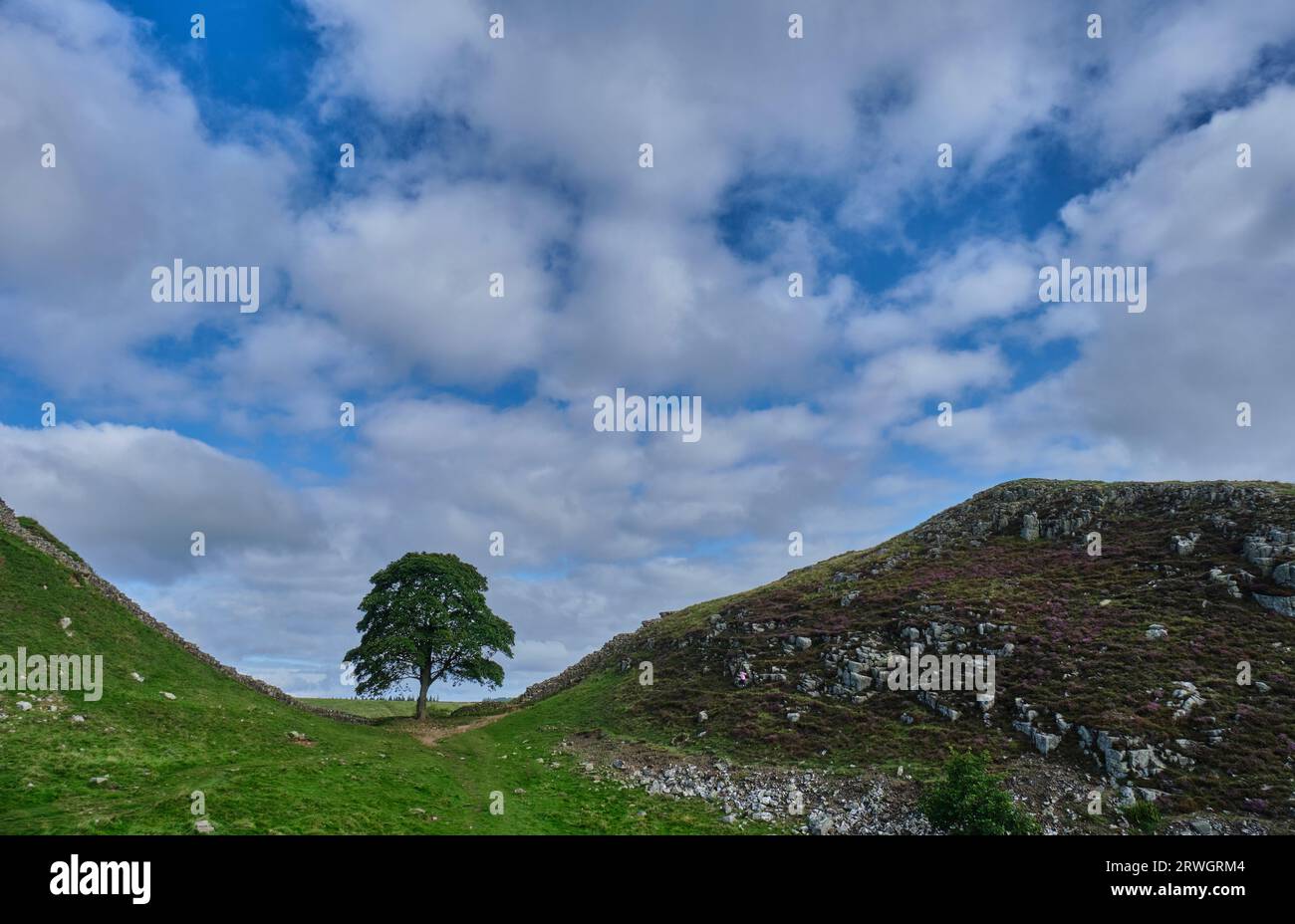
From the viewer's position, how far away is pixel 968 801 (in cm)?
2638

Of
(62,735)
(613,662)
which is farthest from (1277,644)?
(62,735)

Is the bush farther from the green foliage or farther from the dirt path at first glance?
the dirt path

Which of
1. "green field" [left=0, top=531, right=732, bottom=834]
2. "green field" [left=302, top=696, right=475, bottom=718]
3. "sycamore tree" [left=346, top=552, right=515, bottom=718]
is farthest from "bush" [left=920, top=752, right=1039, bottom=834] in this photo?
"green field" [left=302, top=696, right=475, bottom=718]

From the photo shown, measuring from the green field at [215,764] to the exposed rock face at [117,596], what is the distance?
1794mm

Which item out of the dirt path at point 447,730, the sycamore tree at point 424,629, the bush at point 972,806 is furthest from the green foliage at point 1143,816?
the sycamore tree at point 424,629

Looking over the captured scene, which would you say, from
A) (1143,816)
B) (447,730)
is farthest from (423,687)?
(1143,816)

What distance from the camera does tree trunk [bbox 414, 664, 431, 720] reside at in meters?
57.9

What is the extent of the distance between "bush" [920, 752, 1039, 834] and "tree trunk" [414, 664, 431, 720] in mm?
47274

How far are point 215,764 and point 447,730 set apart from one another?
89.2 ft

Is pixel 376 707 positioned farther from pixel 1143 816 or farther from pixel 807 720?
pixel 1143 816

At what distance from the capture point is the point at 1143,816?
27.4 m
